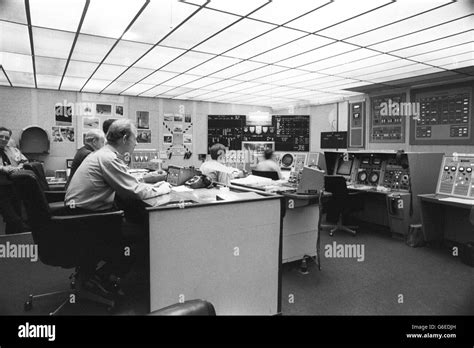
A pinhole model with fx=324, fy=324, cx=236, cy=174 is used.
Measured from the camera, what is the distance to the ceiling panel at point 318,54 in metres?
4.19

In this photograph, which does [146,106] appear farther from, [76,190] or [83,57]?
[76,190]

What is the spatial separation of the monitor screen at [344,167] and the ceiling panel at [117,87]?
177 inches

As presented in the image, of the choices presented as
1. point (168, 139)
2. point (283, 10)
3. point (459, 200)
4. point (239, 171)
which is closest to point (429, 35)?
point (283, 10)

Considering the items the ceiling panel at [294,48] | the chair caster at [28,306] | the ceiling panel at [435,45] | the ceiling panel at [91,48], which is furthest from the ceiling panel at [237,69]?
the chair caster at [28,306]

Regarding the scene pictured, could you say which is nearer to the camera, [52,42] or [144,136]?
[52,42]

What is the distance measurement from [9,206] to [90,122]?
3.70 metres

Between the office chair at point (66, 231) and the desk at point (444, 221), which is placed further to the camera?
the desk at point (444, 221)

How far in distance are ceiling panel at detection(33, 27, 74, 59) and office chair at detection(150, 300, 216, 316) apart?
388cm

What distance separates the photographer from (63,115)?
7488 millimetres

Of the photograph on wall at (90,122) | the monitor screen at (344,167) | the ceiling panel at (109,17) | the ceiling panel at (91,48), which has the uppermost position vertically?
the ceiling panel at (109,17)

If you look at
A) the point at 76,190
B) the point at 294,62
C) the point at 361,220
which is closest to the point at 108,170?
the point at 76,190

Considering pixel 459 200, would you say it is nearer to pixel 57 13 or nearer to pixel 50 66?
pixel 57 13

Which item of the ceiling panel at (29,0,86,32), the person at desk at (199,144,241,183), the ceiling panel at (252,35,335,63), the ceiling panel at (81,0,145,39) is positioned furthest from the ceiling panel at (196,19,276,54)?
the ceiling panel at (29,0,86,32)

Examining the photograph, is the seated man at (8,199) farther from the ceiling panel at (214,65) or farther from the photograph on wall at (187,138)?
the photograph on wall at (187,138)
